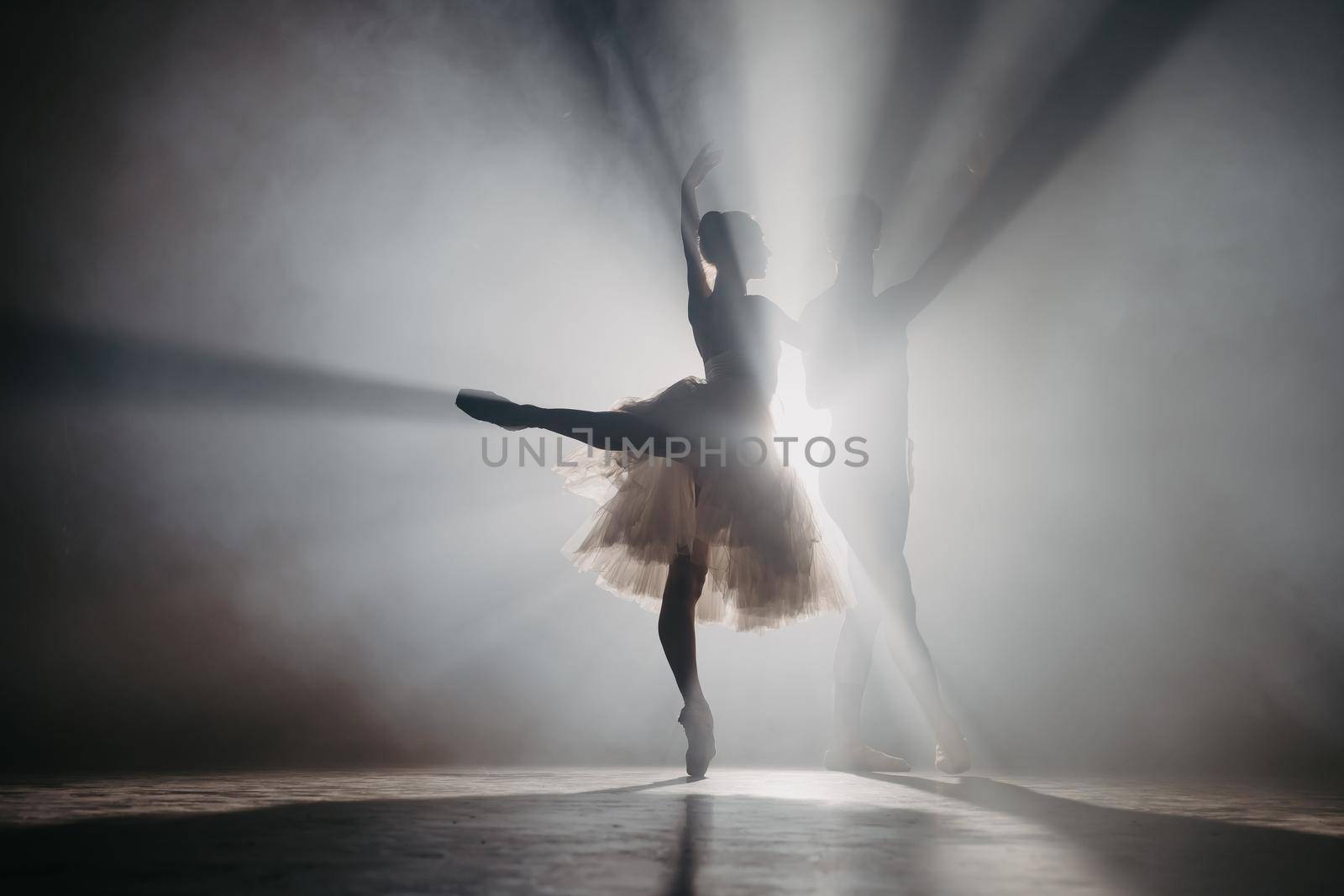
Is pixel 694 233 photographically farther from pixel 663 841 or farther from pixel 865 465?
pixel 663 841

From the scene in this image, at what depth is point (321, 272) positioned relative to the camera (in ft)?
11.4

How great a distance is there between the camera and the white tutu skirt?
1.96 metres

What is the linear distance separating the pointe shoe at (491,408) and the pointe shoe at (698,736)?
722mm

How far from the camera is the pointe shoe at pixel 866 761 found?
2.36 m

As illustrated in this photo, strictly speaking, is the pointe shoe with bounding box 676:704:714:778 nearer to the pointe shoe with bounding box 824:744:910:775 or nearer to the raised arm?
the pointe shoe with bounding box 824:744:910:775

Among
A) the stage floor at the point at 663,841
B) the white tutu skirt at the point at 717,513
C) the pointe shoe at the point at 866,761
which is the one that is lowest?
the stage floor at the point at 663,841

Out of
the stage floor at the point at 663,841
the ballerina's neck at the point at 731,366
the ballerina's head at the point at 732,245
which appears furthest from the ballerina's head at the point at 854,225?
the stage floor at the point at 663,841

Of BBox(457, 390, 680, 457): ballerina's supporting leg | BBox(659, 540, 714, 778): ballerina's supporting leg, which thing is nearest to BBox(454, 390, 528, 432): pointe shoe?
BBox(457, 390, 680, 457): ballerina's supporting leg

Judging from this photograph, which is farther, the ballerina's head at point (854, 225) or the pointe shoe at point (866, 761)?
the ballerina's head at point (854, 225)

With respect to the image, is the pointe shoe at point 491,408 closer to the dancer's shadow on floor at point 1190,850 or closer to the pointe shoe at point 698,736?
the pointe shoe at point 698,736

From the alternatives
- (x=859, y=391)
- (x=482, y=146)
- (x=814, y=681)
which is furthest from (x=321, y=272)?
(x=814, y=681)

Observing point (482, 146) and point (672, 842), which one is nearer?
point (672, 842)

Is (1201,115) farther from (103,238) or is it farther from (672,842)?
(103,238)

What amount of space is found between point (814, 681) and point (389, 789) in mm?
1883
